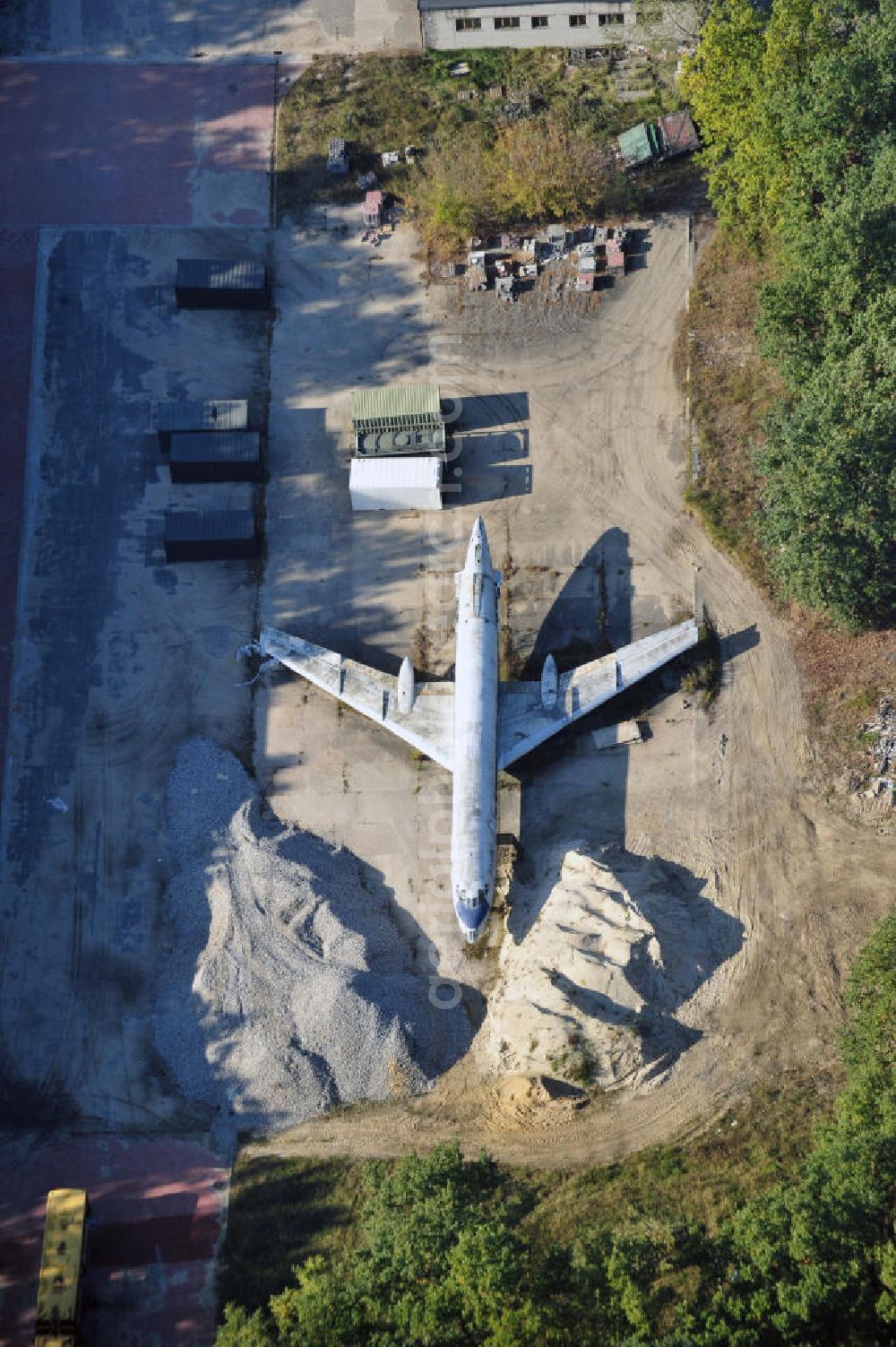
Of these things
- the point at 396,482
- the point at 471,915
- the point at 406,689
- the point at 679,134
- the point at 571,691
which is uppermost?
the point at 679,134

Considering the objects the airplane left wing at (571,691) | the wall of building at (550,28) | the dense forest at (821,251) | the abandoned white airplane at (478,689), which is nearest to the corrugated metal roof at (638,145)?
the dense forest at (821,251)

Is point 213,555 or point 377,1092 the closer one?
point 377,1092

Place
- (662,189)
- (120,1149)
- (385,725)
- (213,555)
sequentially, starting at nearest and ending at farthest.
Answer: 1. (120,1149)
2. (385,725)
3. (213,555)
4. (662,189)

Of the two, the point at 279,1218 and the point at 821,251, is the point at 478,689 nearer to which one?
the point at 279,1218

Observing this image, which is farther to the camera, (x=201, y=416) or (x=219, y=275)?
(x=219, y=275)

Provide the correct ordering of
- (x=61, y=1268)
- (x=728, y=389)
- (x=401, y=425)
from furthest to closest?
(x=728, y=389) → (x=401, y=425) → (x=61, y=1268)

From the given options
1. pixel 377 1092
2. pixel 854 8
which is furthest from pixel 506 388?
pixel 377 1092

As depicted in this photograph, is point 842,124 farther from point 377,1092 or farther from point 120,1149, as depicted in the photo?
point 120,1149

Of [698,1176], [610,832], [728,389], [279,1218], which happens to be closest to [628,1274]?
[698,1176]
